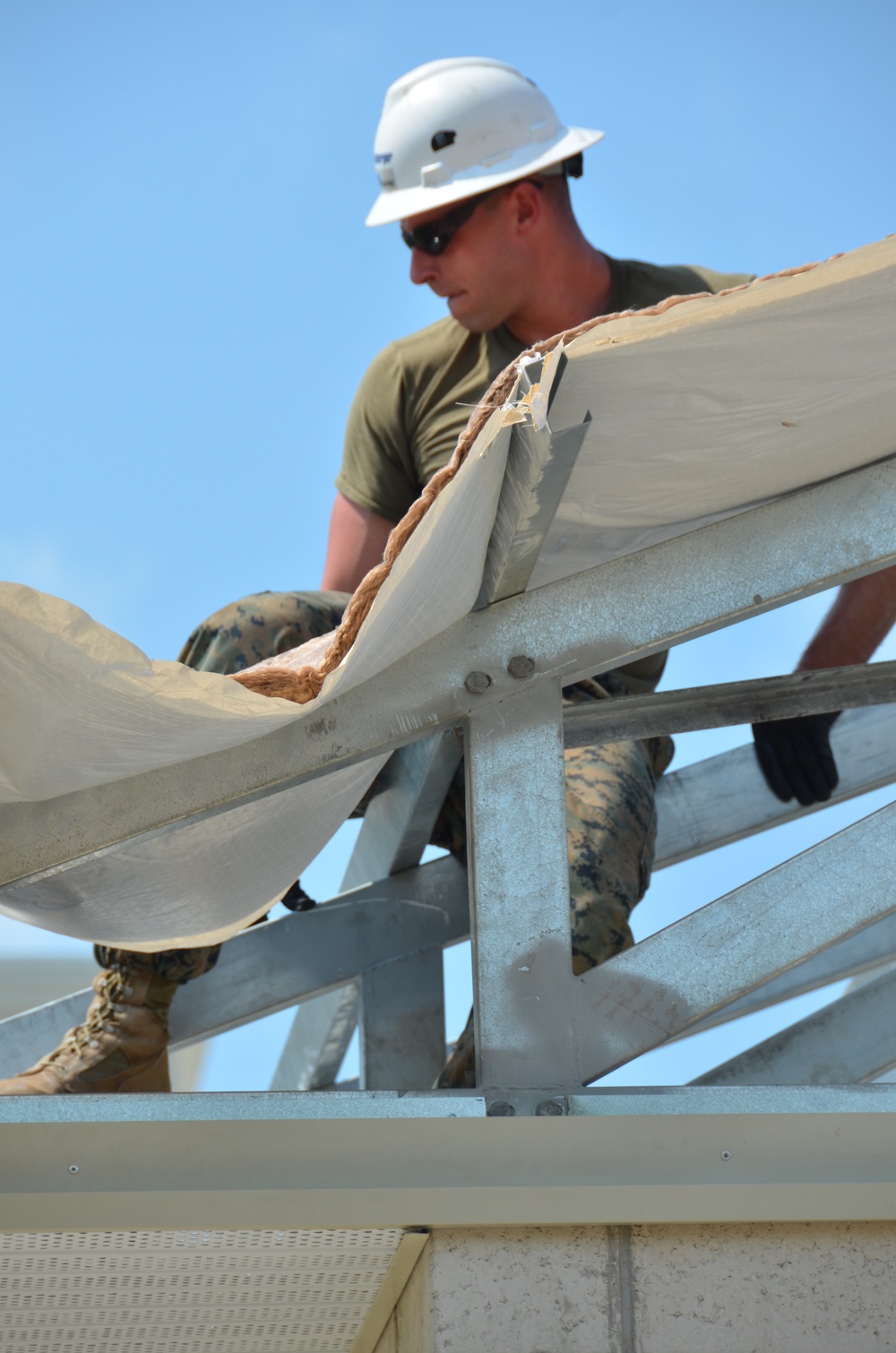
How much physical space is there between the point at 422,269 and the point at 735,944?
1.78 m

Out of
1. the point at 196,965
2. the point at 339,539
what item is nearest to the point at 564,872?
the point at 196,965

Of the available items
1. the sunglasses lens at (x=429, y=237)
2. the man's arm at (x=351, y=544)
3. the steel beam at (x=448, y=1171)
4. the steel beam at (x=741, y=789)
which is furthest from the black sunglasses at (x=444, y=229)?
the steel beam at (x=448, y=1171)

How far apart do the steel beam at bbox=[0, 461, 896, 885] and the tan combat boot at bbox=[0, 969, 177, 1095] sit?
0.85m

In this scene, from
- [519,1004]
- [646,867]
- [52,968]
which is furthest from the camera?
[52,968]

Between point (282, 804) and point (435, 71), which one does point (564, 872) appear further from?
point (435, 71)

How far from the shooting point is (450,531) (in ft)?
4.65

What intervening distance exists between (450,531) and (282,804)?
510mm

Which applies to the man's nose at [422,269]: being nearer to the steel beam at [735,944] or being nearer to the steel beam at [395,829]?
the steel beam at [395,829]

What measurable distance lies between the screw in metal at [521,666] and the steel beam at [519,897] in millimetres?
33

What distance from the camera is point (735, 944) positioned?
64.9 inches

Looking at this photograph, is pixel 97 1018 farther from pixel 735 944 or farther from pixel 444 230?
pixel 444 230

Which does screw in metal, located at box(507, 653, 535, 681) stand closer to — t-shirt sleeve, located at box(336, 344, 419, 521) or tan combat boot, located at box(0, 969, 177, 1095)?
tan combat boot, located at box(0, 969, 177, 1095)

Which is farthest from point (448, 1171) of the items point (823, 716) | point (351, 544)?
point (351, 544)

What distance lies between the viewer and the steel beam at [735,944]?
157 cm
